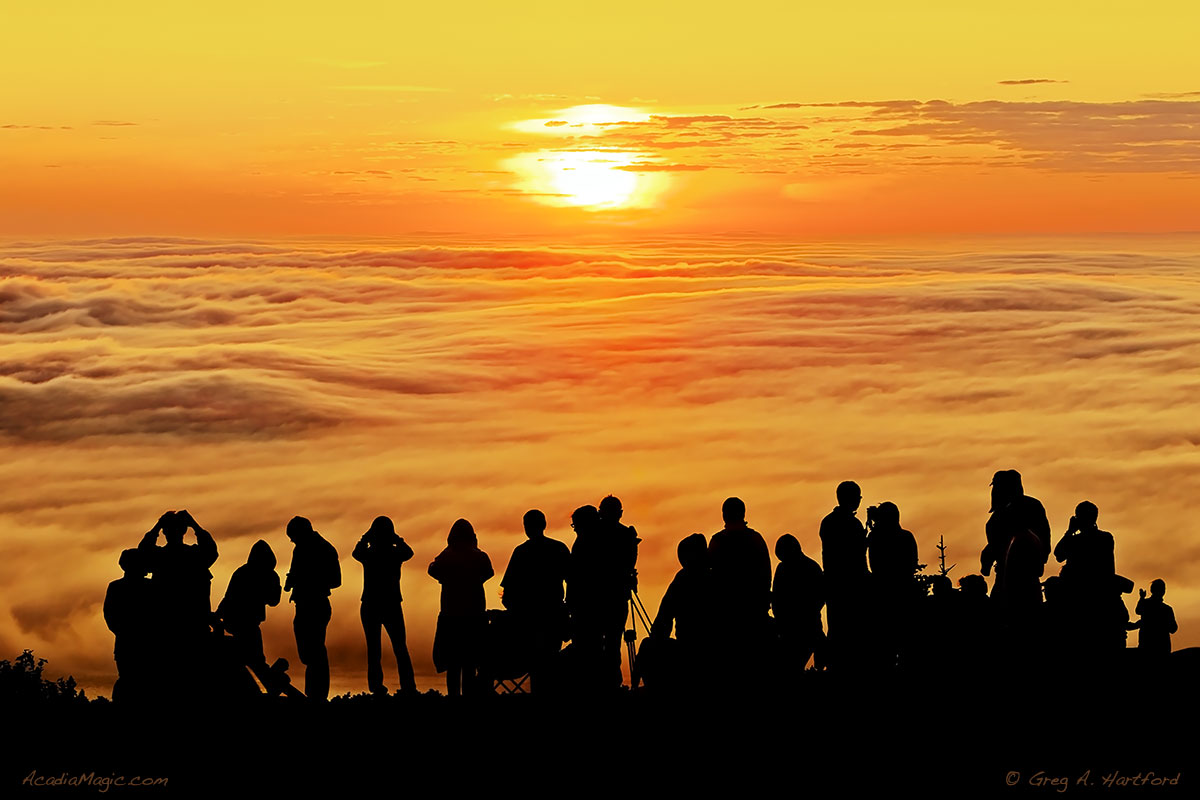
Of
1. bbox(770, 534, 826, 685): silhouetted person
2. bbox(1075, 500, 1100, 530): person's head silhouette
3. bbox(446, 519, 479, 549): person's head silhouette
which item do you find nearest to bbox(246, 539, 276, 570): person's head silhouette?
bbox(446, 519, 479, 549): person's head silhouette

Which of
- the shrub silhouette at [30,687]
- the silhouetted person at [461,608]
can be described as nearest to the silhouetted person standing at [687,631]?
the silhouetted person at [461,608]

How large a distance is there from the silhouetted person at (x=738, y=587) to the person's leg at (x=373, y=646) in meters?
3.27

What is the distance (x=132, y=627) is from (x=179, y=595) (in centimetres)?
44

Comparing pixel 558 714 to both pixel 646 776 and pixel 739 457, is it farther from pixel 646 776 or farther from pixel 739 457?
pixel 739 457

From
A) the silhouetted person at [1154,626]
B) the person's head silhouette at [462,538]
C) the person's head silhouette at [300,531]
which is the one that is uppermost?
the person's head silhouette at [300,531]

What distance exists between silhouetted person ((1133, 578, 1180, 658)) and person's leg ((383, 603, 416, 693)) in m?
6.51

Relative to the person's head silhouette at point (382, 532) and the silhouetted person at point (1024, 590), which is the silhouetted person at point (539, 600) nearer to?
the person's head silhouette at point (382, 532)

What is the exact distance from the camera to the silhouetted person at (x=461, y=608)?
13.0 m

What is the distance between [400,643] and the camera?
13703 mm

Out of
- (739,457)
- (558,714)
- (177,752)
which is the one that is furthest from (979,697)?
(739,457)

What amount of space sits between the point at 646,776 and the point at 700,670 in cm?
110

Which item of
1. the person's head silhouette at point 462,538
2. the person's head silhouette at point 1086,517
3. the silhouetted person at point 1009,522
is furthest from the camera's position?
the person's head silhouette at point 462,538

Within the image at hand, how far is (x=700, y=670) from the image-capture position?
11656mm

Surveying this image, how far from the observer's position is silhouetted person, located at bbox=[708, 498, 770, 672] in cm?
1171
